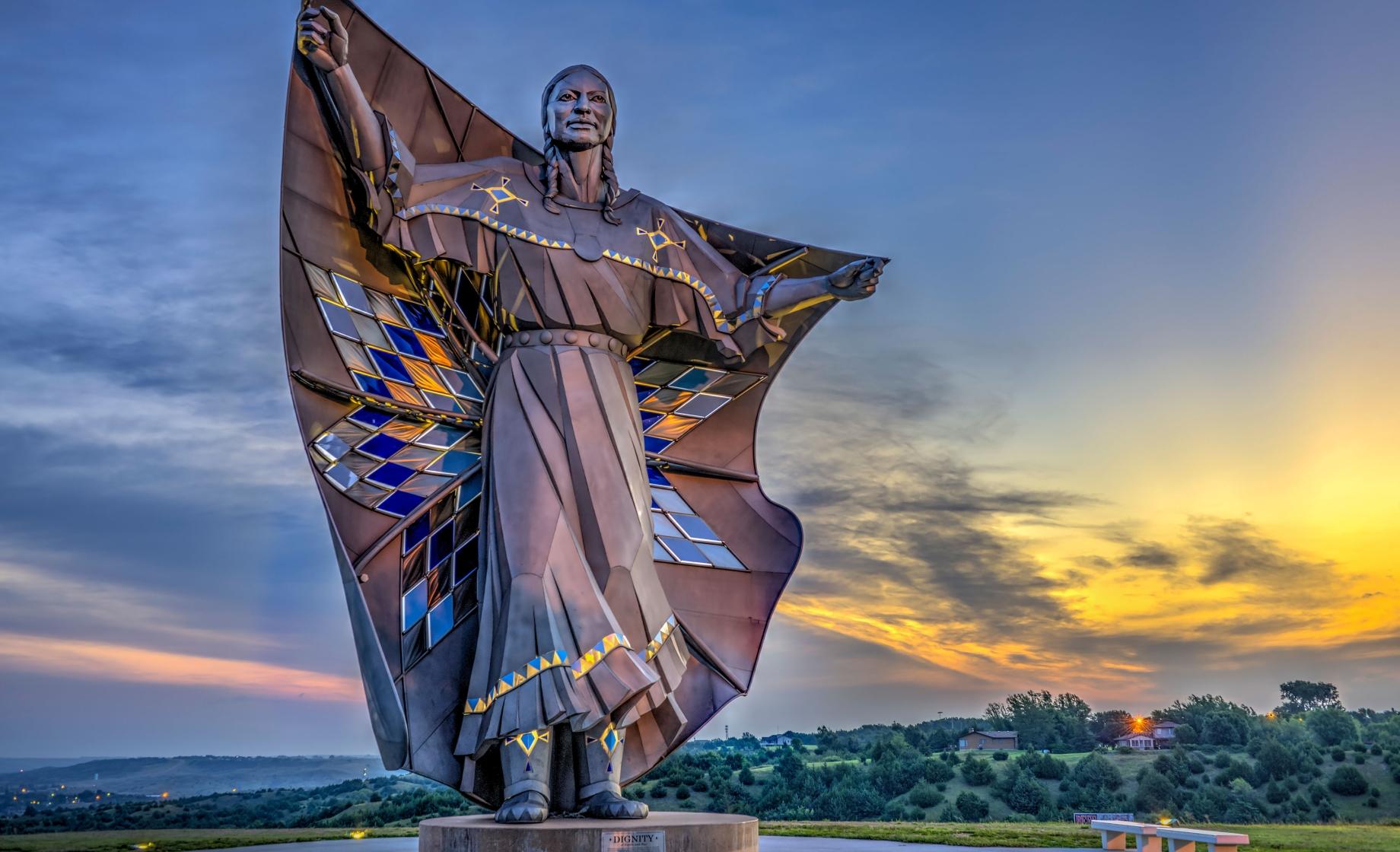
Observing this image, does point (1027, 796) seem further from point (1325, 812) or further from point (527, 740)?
point (527, 740)

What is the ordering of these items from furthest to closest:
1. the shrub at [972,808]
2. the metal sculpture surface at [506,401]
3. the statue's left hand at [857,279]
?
the shrub at [972,808] → the statue's left hand at [857,279] → the metal sculpture surface at [506,401]

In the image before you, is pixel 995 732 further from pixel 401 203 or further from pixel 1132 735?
pixel 401 203

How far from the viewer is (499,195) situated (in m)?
9.98

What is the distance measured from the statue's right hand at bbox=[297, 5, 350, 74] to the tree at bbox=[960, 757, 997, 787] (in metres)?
24.5

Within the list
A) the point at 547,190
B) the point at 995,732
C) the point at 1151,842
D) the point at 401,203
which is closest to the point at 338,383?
the point at 401,203

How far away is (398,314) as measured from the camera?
1042cm

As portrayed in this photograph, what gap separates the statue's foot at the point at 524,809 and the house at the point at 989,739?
3217 cm

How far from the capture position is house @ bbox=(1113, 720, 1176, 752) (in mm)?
36938

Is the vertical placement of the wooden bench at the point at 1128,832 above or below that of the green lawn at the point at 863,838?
above

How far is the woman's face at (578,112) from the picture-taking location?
399 inches

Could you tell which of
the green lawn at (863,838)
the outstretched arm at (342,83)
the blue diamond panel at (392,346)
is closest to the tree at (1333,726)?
the green lawn at (863,838)

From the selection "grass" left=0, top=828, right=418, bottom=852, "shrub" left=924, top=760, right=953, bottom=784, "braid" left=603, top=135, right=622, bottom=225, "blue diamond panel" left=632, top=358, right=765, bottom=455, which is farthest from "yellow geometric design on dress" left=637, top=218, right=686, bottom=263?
"shrub" left=924, top=760, right=953, bottom=784

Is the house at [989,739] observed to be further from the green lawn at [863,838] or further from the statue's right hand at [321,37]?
the statue's right hand at [321,37]

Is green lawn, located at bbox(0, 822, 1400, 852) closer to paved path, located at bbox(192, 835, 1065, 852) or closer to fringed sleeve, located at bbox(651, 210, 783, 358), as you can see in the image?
paved path, located at bbox(192, 835, 1065, 852)
